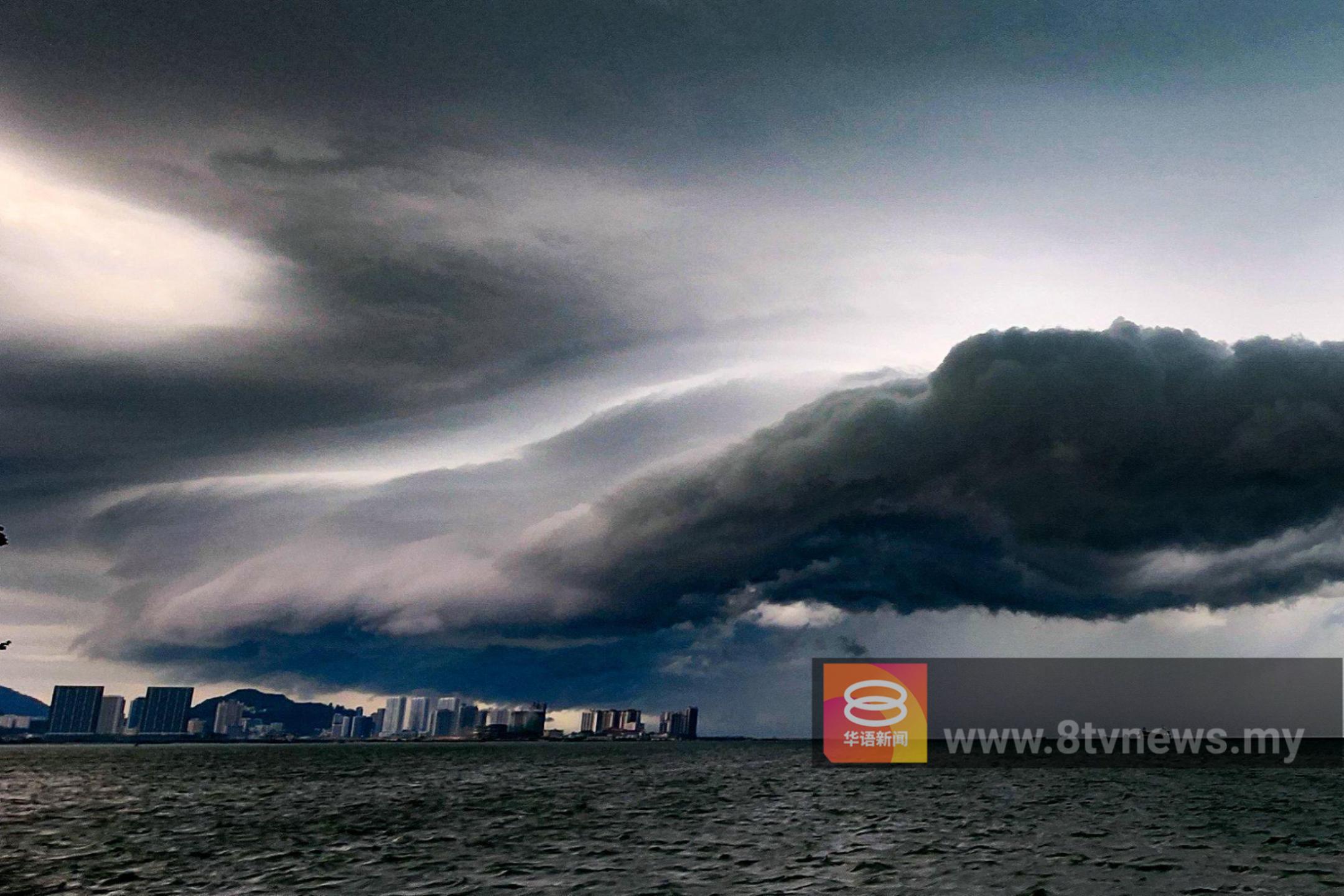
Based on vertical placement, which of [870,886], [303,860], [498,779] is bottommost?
[498,779]

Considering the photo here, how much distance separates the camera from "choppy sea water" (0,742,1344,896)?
45719 mm

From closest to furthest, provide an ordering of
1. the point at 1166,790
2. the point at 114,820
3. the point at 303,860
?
the point at 303,860, the point at 114,820, the point at 1166,790

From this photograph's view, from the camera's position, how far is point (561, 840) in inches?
2515

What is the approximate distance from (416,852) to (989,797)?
65.5 meters

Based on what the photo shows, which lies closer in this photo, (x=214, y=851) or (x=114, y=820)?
(x=214, y=851)

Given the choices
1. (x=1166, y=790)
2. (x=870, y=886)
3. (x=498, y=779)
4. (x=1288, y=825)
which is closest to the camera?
(x=870, y=886)

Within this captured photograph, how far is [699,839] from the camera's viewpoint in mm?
62938

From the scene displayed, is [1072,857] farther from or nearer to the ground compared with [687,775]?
farther from the ground

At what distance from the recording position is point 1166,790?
4114 inches

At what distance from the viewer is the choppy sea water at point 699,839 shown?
45.7m

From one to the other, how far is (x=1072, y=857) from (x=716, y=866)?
2098 cm

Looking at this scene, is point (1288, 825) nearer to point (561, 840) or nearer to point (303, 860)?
point (561, 840)

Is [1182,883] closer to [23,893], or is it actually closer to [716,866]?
[716,866]

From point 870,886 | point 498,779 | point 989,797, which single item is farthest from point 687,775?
point 870,886
